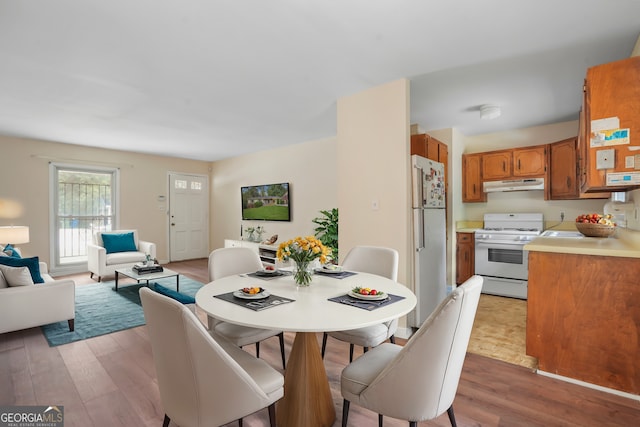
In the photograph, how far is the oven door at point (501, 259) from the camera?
13.5 feet

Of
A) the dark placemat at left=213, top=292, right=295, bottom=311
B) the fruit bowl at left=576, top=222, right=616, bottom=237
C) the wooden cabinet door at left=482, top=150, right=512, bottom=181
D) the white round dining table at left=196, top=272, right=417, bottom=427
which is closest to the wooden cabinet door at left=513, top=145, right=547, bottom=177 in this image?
the wooden cabinet door at left=482, top=150, right=512, bottom=181

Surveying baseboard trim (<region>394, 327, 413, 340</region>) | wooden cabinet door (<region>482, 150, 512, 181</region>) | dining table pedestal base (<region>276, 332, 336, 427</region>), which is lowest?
baseboard trim (<region>394, 327, 413, 340</region>)

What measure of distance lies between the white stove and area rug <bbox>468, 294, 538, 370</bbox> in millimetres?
218

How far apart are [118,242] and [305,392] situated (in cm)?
506

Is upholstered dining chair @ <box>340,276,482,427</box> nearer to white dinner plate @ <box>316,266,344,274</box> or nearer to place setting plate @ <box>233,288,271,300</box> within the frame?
place setting plate @ <box>233,288,271,300</box>

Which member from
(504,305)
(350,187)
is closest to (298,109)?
(350,187)

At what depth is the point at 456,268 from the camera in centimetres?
470

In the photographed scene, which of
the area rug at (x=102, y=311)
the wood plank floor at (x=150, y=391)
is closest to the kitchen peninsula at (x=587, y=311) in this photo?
the wood plank floor at (x=150, y=391)

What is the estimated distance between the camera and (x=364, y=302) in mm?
1519

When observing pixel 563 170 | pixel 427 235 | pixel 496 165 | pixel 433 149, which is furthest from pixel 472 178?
pixel 427 235

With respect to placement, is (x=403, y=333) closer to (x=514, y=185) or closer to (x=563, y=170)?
(x=514, y=185)

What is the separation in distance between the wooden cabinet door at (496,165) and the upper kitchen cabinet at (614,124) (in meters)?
2.48

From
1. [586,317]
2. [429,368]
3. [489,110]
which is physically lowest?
[586,317]

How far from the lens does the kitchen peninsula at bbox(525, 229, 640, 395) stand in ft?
6.43
